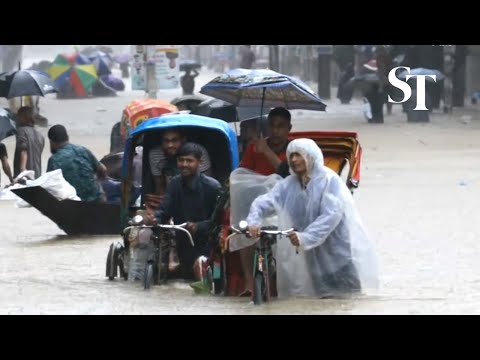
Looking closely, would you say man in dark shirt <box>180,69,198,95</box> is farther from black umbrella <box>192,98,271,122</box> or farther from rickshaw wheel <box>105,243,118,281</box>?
rickshaw wheel <box>105,243,118,281</box>

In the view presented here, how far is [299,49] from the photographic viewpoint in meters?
51.3

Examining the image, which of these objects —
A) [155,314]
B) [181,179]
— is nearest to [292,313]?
[155,314]

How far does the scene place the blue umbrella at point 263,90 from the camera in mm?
11297

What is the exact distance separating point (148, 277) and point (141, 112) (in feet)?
18.4

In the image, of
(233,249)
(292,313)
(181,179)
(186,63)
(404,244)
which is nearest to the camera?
(292,313)


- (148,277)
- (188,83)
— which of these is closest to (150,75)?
(188,83)

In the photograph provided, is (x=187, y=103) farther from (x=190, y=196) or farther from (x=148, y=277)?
(x=148, y=277)

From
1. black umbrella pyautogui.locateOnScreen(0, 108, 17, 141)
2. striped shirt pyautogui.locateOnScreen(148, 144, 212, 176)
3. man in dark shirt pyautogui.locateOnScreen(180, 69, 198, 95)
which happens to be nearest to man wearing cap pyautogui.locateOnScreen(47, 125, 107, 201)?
striped shirt pyautogui.locateOnScreen(148, 144, 212, 176)

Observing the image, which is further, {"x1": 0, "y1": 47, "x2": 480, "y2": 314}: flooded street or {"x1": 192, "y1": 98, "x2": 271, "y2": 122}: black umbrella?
{"x1": 192, "y1": 98, "x2": 271, "y2": 122}: black umbrella

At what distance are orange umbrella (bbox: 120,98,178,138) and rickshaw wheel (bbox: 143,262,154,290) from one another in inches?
210

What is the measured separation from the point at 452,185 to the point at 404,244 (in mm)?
5593

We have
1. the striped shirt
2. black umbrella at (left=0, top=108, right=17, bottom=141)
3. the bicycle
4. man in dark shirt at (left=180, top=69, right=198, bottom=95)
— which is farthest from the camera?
man in dark shirt at (left=180, top=69, right=198, bottom=95)

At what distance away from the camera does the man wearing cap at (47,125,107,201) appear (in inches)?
549

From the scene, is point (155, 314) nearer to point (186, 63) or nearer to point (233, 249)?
point (233, 249)
